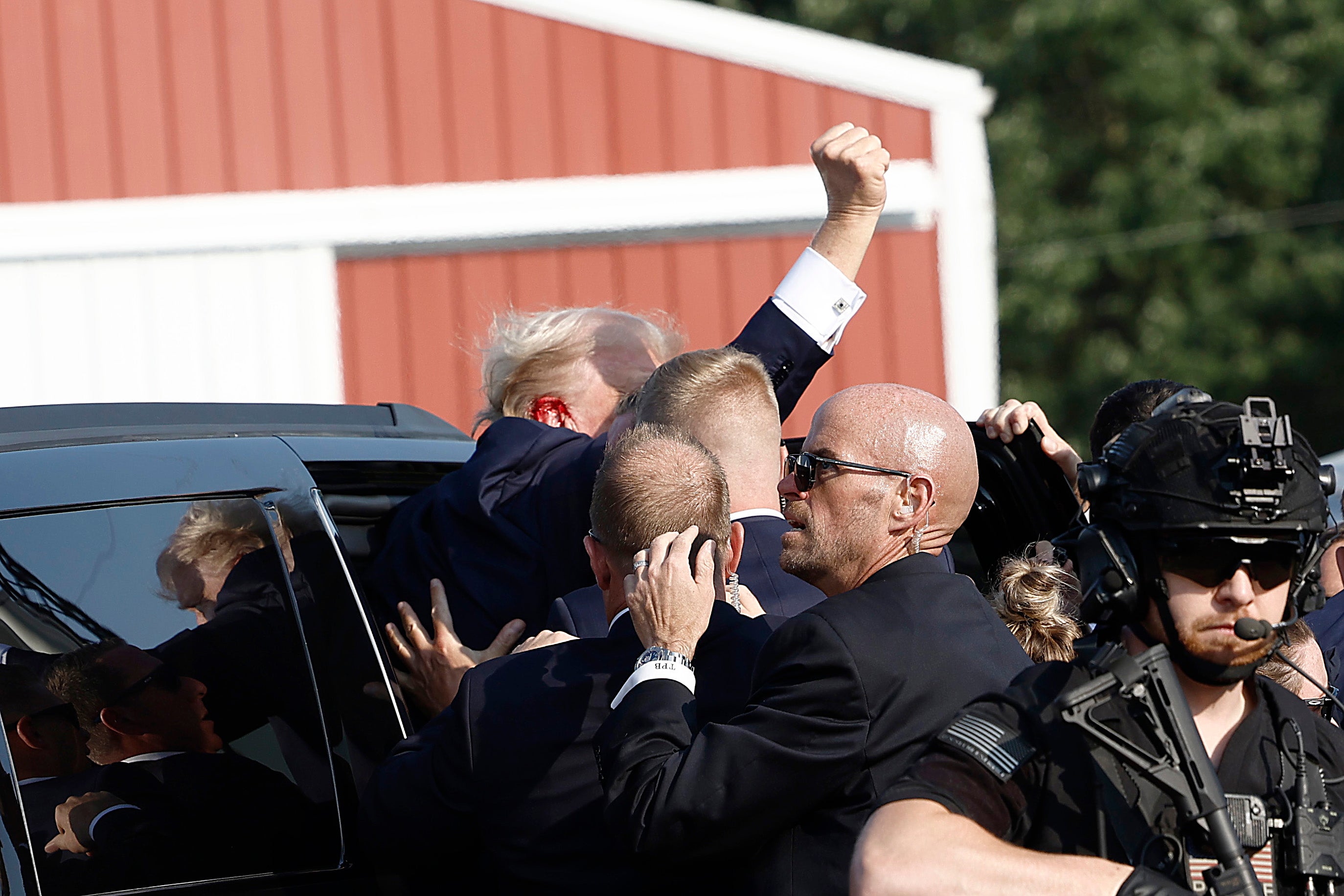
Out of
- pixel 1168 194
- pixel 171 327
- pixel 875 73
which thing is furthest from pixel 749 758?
pixel 1168 194

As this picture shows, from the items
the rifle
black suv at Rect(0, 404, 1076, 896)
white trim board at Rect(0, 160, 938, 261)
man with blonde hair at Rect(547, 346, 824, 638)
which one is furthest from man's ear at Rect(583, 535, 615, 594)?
white trim board at Rect(0, 160, 938, 261)

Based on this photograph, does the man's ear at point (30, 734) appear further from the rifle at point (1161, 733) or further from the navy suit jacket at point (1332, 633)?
the navy suit jacket at point (1332, 633)


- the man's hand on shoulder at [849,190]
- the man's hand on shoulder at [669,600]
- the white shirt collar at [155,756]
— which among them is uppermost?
the man's hand on shoulder at [849,190]

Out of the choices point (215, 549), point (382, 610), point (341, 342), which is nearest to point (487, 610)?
point (382, 610)

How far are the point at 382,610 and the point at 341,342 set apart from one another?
5429 millimetres

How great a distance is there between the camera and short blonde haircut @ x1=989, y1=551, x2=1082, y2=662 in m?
2.89

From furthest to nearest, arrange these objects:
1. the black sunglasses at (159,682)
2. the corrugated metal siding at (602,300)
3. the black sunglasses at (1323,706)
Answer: the corrugated metal siding at (602,300), the black sunglasses at (1323,706), the black sunglasses at (159,682)

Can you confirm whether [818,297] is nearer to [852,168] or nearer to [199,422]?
[852,168]

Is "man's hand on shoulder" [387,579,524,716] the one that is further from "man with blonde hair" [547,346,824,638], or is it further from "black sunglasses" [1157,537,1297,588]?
"black sunglasses" [1157,537,1297,588]

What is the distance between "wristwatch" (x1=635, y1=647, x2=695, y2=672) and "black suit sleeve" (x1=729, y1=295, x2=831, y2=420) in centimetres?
112

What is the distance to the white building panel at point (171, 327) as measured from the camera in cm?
796

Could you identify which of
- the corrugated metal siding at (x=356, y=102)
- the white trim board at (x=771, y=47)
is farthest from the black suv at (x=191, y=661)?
the white trim board at (x=771, y=47)

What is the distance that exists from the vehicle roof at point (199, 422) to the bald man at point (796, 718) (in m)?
1.18

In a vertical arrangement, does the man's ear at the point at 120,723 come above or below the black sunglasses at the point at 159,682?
below
